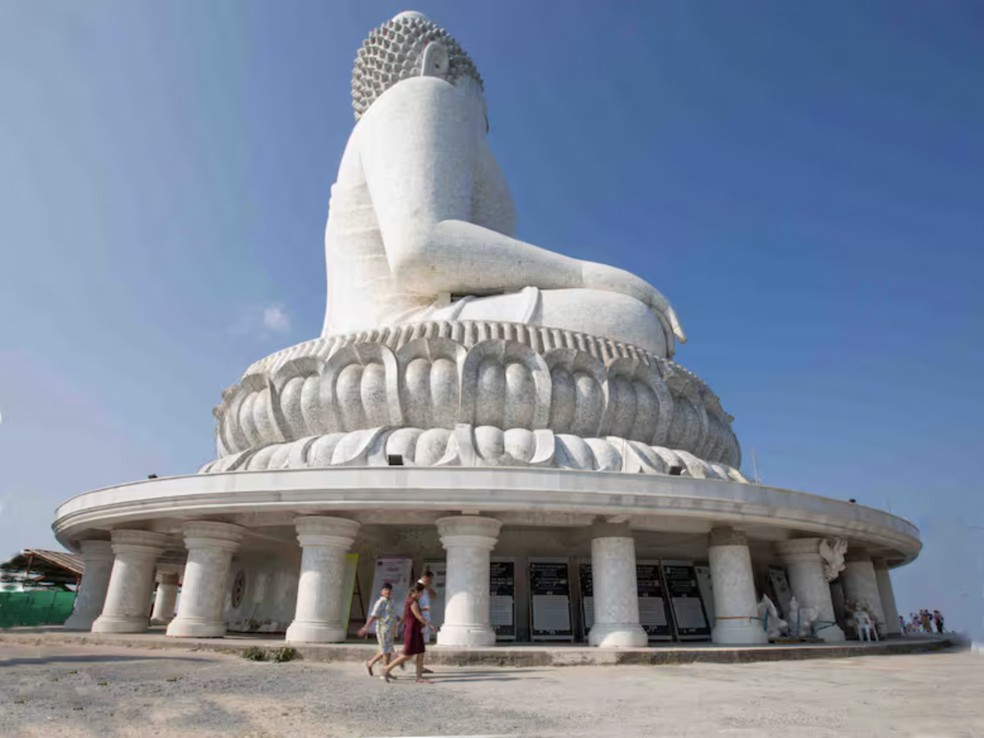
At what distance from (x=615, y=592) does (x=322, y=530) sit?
389 cm

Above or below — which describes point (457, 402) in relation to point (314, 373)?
below

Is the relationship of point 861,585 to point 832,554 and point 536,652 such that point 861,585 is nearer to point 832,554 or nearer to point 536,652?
point 832,554

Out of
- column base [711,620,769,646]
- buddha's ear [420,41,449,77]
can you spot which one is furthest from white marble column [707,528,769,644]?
buddha's ear [420,41,449,77]

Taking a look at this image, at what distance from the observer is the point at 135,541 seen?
10656 mm

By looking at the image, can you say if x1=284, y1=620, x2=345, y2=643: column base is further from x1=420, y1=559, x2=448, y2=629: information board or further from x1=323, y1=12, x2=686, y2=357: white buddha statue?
x1=323, y1=12, x2=686, y2=357: white buddha statue

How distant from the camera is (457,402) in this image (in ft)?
34.5

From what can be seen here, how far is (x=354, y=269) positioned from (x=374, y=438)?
257 inches

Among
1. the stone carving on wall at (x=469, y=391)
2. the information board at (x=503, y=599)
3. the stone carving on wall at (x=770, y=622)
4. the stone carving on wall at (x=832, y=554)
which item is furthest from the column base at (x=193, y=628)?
the stone carving on wall at (x=832, y=554)

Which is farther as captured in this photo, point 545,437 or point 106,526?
point 106,526

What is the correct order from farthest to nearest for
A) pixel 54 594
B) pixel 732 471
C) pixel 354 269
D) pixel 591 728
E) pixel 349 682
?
pixel 54 594
pixel 354 269
pixel 732 471
pixel 349 682
pixel 591 728

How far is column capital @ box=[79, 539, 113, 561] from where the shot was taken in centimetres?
1211

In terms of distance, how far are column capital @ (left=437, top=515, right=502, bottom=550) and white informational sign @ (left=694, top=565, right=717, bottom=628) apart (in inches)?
159

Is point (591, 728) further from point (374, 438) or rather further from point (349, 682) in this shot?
point (374, 438)

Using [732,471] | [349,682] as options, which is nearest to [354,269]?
[732,471]
